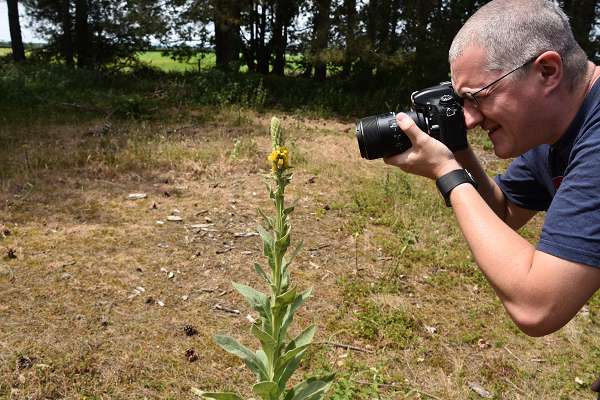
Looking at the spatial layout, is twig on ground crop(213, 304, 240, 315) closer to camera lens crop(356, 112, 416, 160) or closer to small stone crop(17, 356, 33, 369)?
small stone crop(17, 356, 33, 369)

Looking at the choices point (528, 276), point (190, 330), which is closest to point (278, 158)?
point (528, 276)

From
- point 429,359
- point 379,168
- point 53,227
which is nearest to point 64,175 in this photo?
point 53,227

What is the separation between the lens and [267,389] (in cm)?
199

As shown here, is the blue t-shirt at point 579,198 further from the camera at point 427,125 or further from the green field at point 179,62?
the green field at point 179,62

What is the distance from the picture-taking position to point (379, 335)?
3613 mm

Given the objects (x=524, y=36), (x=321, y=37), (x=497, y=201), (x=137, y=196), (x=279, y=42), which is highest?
(x=279, y=42)

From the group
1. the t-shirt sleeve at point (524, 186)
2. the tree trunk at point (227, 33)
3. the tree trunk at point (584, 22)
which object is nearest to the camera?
the t-shirt sleeve at point (524, 186)

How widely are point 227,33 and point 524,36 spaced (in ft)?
43.0

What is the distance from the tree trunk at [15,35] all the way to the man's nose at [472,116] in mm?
18654

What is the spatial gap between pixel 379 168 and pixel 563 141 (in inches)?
218

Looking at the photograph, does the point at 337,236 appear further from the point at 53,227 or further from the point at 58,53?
the point at 58,53

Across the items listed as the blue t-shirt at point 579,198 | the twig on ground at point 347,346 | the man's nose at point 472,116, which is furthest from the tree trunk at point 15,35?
the blue t-shirt at point 579,198

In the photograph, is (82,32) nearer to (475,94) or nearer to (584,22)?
(584,22)

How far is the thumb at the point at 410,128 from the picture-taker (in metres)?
1.94
